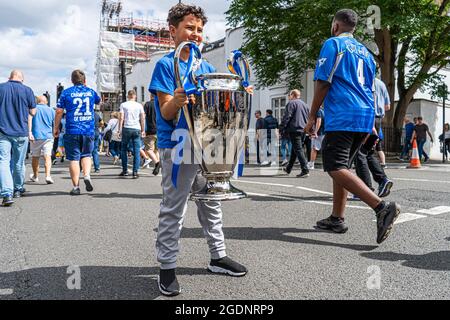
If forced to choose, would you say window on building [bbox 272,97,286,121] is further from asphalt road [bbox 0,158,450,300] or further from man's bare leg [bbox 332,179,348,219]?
man's bare leg [bbox 332,179,348,219]

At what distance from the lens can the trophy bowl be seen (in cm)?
260

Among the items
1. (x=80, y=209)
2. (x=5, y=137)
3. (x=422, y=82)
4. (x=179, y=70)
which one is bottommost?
(x=80, y=209)

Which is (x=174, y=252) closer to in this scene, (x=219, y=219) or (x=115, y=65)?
(x=219, y=219)

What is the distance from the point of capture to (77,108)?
7.20 m

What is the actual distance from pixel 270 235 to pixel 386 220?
3.65 ft

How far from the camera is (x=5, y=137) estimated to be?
6.43 meters

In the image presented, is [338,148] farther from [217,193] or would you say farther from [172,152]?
[172,152]

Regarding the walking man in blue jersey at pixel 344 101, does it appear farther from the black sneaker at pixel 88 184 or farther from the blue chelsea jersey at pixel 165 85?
the black sneaker at pixel 88 184

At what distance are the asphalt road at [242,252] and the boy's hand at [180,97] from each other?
1145 mm

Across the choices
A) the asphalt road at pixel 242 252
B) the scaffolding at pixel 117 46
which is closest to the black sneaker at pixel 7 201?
the asphalt road at pixel 242 252

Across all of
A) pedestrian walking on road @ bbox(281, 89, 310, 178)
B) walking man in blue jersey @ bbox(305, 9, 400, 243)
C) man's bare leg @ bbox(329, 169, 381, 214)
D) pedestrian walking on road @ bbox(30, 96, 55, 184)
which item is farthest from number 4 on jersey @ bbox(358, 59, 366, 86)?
pedestrian walking on road @ bbox(30, 96, 55, 184)

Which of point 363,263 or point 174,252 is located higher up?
point 174,252

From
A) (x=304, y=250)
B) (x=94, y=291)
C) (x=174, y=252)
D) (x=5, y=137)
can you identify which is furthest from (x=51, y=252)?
(x=5, y=137)
